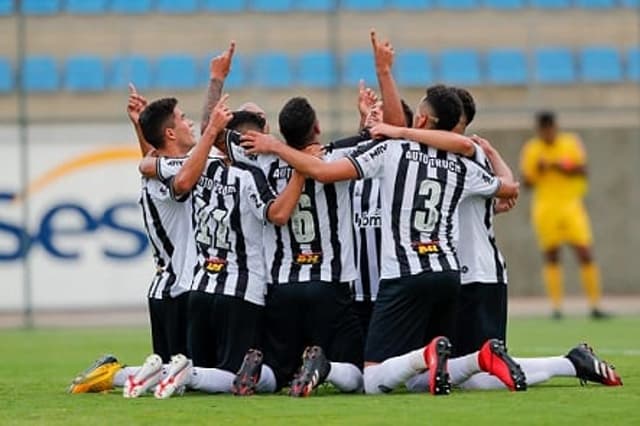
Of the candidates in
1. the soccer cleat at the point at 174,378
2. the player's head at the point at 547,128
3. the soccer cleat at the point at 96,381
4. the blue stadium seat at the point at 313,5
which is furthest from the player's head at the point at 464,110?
the blue stadium seat at the point at 313,5

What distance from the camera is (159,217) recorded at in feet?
30.9

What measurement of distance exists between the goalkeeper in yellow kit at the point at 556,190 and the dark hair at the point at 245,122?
29.6 feet

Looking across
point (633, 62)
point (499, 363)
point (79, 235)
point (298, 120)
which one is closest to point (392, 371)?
point (499, 363)

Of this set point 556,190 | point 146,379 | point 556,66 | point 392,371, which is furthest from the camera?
point 556,66

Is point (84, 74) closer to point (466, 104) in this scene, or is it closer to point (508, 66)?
point (508, 66)

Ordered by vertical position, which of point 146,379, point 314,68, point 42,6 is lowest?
point 146,379

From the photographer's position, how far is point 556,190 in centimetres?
1847

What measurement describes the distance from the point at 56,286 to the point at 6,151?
1583mm

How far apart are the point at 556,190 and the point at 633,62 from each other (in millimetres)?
6123

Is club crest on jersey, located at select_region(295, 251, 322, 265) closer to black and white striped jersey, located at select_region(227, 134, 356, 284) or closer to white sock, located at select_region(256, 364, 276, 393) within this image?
black and white striped jersey, located at select_region(227, 134, 356, 284)

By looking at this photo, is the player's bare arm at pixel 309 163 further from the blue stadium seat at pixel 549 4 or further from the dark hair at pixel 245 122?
the blue stadium seat at pixel 549 4

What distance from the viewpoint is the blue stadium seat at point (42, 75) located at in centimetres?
2238

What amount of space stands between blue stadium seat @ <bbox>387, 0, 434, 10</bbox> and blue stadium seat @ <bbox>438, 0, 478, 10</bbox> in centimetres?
17

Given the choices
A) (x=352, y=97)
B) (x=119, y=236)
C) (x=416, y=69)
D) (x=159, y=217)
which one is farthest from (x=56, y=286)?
(x=159, y=217)
